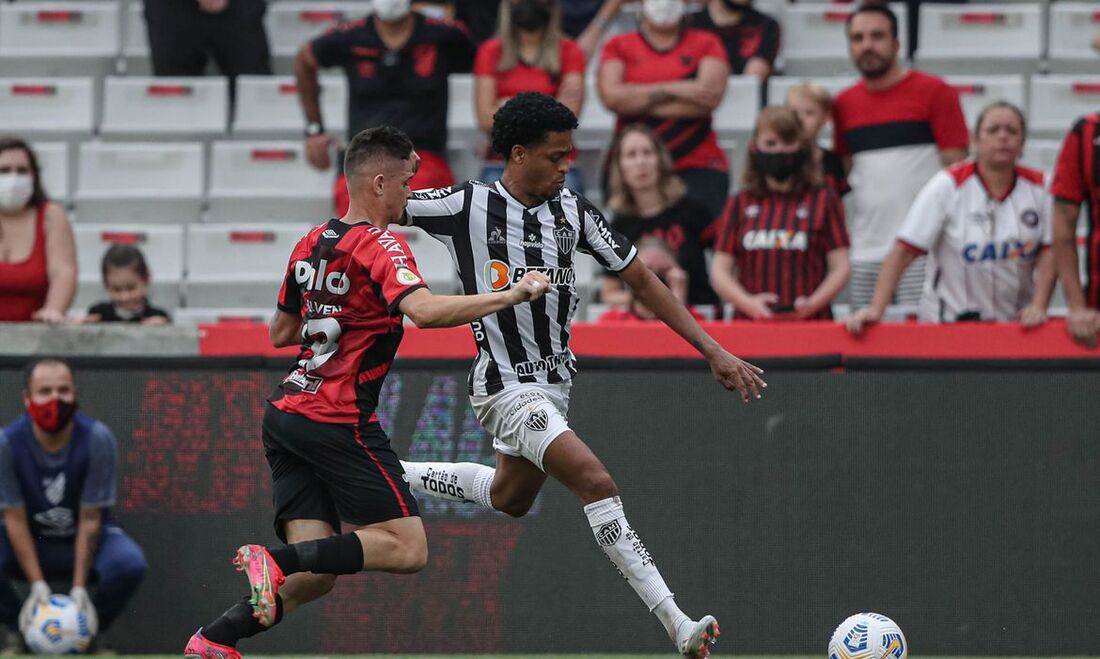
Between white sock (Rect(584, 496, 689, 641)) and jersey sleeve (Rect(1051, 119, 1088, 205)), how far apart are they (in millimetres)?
3081

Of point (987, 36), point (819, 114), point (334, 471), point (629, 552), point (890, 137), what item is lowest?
point (629, 552)

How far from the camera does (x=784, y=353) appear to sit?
7.84 m

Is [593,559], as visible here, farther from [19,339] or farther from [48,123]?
[48,123]

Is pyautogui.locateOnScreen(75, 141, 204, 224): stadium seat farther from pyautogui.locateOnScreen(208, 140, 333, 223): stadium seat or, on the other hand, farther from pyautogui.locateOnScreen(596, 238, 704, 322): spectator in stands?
pyautogui.locateOnScreen(596, 238, 704, 322): spectator in stands

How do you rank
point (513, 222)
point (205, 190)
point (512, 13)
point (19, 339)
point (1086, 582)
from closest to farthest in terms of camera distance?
point (513, 222), point (1086, 582), point (19, 339), point (512, 13), point (205, 190)

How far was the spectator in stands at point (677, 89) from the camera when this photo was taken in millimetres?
9898

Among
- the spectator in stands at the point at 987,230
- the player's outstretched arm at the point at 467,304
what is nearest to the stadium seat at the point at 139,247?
the spectator in stands at the point at 987,230

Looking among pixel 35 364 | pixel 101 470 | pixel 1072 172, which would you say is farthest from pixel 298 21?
pixel 1072 172

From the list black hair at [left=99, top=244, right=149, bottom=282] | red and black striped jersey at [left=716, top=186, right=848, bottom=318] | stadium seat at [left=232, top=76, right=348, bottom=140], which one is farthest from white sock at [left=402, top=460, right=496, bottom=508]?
stadium seat at [left=232, top=76, right=348, bottom=140]

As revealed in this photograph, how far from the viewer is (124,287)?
879cm

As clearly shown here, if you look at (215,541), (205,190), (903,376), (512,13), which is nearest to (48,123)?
(205,190)

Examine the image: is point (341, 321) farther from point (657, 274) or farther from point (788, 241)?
point (788, 241)

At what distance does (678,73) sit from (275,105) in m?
3.18

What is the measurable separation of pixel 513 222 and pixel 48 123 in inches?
257
